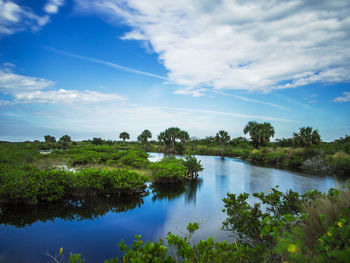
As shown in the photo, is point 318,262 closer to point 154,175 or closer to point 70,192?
point 70,192

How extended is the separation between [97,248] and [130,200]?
560cm

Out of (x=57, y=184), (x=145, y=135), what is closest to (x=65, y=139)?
(x=145, y=135)

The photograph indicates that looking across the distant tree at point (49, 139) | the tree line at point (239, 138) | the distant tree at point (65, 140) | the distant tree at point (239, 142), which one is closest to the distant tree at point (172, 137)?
the tree line at point (239, 138)

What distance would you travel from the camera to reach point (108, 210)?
428 inches

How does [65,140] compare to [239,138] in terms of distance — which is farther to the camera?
[239,138]

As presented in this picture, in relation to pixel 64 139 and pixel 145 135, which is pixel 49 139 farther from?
pixel 145 135

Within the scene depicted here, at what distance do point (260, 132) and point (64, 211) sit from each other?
155ft

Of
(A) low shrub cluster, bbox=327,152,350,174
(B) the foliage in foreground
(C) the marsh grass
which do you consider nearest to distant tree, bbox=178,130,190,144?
(A) low shrub cluster, bbox=327,152,350,174

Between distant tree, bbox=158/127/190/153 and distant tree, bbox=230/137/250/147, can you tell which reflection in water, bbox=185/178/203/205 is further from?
distant tree, bbox=230/137/250/147

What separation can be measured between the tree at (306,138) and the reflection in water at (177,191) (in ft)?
101

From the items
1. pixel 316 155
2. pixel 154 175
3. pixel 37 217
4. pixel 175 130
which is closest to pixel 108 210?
pixel 37 217

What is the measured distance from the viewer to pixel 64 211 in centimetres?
1034

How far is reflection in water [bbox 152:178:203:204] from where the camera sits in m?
14.3

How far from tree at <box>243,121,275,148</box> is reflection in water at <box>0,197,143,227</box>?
43.6 metres
